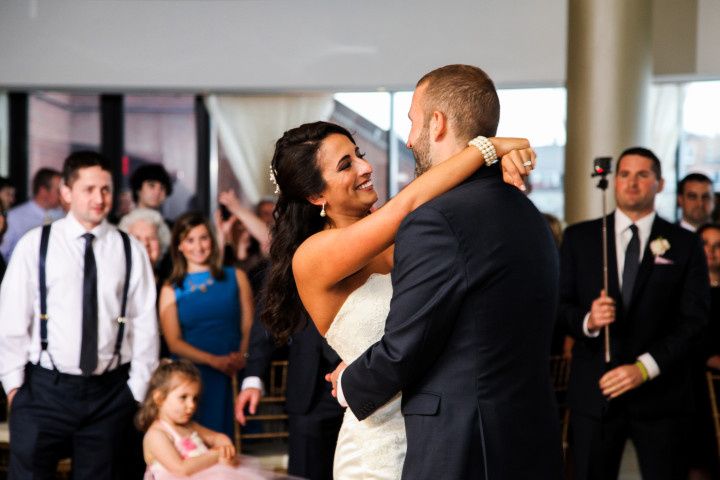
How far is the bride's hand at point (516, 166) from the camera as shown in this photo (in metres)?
2.37

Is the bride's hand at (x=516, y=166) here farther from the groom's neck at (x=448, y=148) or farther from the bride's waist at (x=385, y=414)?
the bride's waist at (x=385, y=414)

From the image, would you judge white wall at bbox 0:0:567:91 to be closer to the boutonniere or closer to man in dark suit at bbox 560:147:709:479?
man in dark suit at bbox 560:147:709:479

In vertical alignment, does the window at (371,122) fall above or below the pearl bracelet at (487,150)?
above

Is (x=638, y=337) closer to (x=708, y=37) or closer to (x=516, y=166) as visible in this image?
(x=516, y=166)

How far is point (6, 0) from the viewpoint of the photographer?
855 cm

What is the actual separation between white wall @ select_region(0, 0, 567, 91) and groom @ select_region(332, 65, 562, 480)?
20.4 feet

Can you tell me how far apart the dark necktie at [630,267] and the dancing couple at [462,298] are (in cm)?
211

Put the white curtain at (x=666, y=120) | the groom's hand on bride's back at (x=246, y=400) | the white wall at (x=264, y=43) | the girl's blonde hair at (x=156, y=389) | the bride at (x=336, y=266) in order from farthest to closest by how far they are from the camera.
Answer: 1. the white curtain at (x=666, y=120)
2. the white wall at (x=264, y=43)
3. the groom's hand on bride's back at (x=246, y=400)
4. the girl's blonde hair at (x=156, y=389)
5. the bride at (x=336, y=266)

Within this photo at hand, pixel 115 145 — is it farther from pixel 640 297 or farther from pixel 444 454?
pixel 444 454

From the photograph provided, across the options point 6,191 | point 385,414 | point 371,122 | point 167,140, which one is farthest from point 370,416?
point 167,140

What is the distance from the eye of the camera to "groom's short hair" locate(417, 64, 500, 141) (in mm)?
2453

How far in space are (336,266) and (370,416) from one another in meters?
0.44

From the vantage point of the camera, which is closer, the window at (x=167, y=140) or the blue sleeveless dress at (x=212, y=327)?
the blue sleeveless dress at (x=212, y=327)

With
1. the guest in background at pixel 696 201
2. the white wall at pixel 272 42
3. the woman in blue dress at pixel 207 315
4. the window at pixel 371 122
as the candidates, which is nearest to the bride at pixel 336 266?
the woman in blue dress at pixel 207 315
